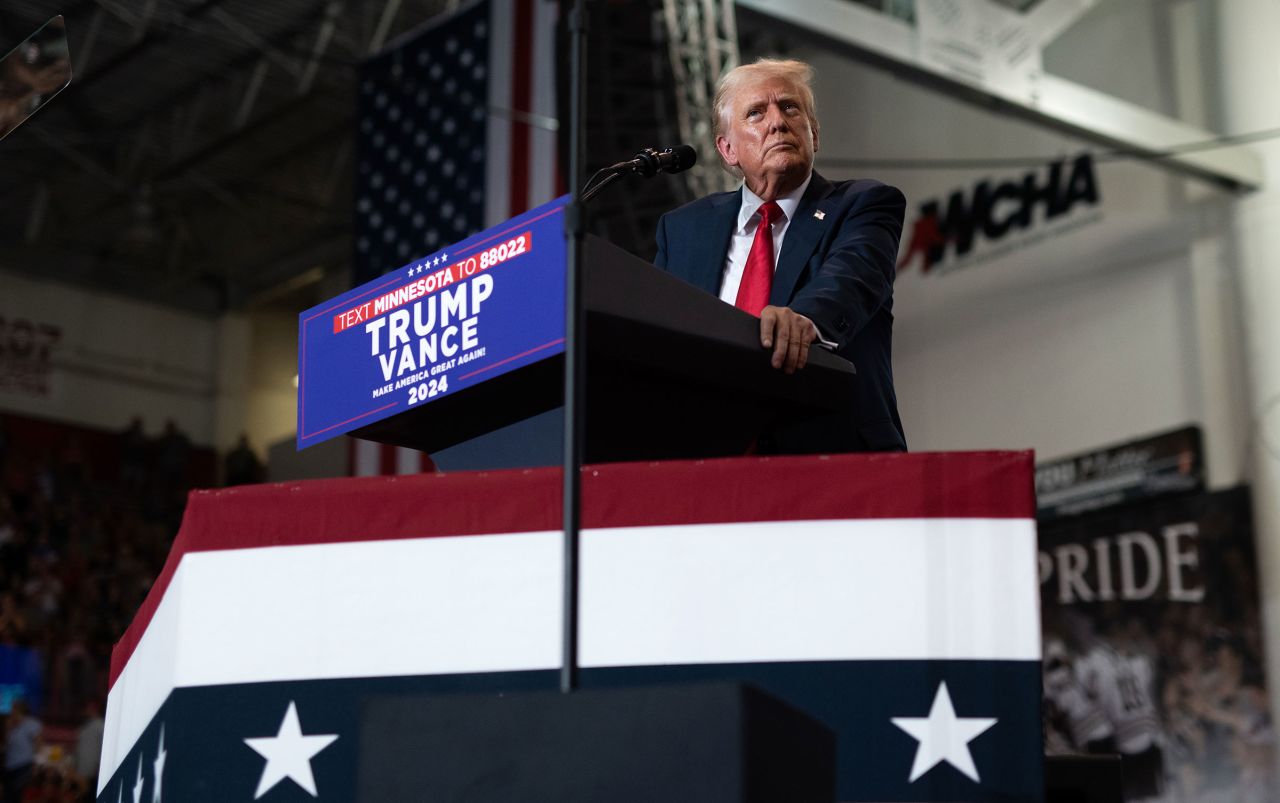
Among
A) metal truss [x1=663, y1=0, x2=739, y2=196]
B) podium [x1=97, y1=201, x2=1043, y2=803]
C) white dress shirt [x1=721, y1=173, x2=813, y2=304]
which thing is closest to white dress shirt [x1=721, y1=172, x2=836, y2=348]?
white dress shirt [x1=721, y1=173, x2=813, y2=304]

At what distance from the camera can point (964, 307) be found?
9.33 m

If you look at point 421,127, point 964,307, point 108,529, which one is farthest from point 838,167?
point 108,529

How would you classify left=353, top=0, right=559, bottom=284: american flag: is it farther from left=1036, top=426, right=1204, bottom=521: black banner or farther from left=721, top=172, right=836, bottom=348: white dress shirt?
left=721, top=172, right=836, bottom=348: white dress shirt

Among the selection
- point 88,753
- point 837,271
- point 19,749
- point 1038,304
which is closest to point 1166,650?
point 1038,304

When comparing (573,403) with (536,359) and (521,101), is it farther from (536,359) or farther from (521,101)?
(521,101)

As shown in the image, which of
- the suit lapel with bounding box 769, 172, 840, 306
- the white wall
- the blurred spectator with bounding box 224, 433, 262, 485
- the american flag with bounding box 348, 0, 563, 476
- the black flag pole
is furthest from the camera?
the blurred spectator with bounding box 224, 433, 262, 485

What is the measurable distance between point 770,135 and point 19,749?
6.72 meters

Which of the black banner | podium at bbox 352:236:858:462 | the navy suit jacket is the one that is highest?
the black banner

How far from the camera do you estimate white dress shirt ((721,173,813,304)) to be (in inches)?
73.0

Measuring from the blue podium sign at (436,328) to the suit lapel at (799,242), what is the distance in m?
0.43

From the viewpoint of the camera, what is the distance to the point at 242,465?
52.3 ft

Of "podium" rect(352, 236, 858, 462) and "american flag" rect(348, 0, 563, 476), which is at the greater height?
"american flag" rect(348, 0, 563, 476)

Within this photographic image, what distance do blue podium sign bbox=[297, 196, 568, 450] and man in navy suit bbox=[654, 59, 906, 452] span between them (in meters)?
0.33

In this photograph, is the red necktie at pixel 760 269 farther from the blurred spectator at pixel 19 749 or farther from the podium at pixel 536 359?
the blurred spectator at pixel 19 749
